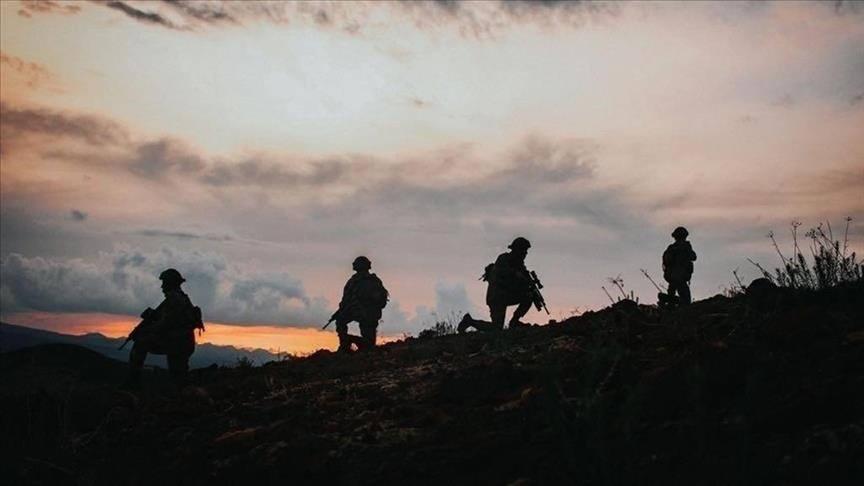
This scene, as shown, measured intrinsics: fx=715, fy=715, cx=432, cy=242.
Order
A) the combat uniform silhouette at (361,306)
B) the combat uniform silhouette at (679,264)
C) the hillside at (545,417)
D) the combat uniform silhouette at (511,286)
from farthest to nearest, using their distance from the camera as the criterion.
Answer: the combat uniform silhouette at (361,306) < the combat uniform silhouette at (511,286) < the combat uniform silhouette at (679,264) < the hillside at (545,417)

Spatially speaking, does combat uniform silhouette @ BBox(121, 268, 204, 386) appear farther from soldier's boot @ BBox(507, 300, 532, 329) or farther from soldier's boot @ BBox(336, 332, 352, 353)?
soldier's boot @ BBox(507, 300, 532, 329)

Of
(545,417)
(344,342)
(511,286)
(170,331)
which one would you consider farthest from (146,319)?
(545,417)

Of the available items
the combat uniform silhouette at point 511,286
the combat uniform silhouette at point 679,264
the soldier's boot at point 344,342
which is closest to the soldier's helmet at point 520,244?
the combat uniform silhouette at point 511,286

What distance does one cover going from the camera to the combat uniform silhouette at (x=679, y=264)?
1346 centimetres

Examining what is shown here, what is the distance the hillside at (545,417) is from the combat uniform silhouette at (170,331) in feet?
4.89

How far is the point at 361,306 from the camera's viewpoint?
1471 centimetres

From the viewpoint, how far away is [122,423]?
7.84 metres

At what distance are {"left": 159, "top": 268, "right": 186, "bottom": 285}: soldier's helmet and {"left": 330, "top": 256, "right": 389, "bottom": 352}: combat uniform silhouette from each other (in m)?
4.09

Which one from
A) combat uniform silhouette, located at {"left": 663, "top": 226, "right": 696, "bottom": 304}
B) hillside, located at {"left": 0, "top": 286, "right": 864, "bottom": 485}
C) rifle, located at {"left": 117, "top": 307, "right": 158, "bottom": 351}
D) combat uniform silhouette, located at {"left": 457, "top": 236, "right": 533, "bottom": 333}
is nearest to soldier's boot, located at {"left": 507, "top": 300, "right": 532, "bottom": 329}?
combat uniform silhouette, located at {"left": 457, "top": 236, "right": 533, "bottom": 333}

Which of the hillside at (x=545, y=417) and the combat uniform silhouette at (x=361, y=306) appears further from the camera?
the combat uniform silhouette at (x=361, y=306)

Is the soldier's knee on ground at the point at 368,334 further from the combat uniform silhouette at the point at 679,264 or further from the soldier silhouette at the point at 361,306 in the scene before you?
the combat uniform silhouette at the point at 679,264

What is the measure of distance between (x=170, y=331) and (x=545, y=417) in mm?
8143

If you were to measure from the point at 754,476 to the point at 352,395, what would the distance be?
482 cm

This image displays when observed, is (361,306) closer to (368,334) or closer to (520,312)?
(368,334)
